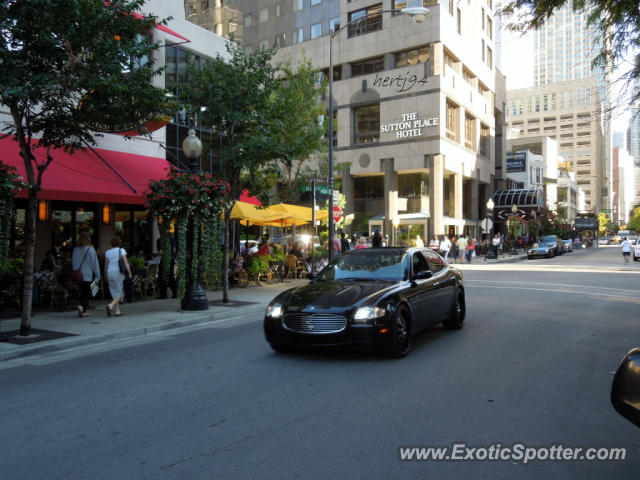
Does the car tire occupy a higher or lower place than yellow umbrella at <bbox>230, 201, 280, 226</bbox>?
lower

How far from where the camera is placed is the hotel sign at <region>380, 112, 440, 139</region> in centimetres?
4369

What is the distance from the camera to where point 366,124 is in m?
48.0

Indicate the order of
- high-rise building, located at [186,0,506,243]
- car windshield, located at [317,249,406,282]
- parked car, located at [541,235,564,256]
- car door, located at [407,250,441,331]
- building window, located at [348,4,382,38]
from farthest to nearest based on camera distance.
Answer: building window, located at [348,4,382,38], high-rise building, located at [186,0,506,243], parked car, located at [541,235,564,256], car windshield, located at [317,249,406,282], car door, located at [407,250,441,331]

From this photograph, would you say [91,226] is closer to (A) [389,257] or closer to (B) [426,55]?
(A) [389,257]

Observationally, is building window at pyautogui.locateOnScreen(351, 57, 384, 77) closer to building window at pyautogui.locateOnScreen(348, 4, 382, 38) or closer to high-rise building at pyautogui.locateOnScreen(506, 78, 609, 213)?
building window at pyautogui.locateOnScreen(348, 4, 382, 38)

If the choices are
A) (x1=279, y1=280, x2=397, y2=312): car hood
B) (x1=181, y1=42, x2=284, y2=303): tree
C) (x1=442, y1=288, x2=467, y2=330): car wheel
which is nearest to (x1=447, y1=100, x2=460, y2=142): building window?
(x1=181, y1=42, x2=284, y2=303): tree

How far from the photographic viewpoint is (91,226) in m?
16.0

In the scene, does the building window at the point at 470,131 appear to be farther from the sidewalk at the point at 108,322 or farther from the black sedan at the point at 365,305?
the black sedan at the point at 365,305

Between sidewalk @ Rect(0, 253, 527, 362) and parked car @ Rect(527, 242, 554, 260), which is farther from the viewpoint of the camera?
parked car @ Rect(527, 242, 554, 260)

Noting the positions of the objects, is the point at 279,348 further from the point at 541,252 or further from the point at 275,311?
the point at 541,252

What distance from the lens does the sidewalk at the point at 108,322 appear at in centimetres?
835

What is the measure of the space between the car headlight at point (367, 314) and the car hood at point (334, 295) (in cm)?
11

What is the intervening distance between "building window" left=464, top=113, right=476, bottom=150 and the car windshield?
46.1m

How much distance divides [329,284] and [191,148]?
612 centimetres
